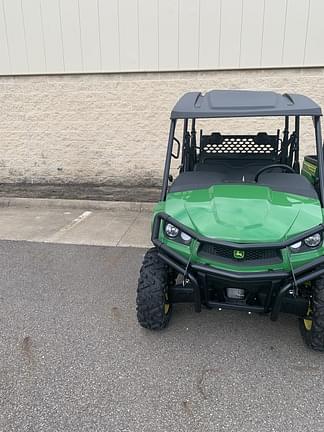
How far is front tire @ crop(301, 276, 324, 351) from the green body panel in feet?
0.77

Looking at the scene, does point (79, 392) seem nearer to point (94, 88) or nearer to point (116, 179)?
point (116, 179)

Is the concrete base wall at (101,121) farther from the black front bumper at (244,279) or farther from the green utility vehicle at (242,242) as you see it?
the black front bumper at (244,279)

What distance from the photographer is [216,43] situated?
5809 millimetres

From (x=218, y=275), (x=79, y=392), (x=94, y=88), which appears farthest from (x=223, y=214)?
(x=94, y=88)

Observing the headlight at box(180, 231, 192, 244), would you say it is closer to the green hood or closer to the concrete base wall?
the green hood

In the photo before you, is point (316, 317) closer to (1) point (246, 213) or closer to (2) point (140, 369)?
(1) point (246, 213)

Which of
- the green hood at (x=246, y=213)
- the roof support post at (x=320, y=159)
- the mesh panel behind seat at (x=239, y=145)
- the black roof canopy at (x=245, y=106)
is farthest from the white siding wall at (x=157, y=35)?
the green hood at (x=246, y=213)

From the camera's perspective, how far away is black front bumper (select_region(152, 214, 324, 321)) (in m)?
2.23

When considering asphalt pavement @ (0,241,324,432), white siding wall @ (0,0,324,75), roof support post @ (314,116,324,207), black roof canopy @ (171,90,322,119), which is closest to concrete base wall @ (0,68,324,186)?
white siding wall @ (0,0,324,75)

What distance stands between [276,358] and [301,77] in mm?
4904

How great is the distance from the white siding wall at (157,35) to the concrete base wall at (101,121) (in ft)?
0.76

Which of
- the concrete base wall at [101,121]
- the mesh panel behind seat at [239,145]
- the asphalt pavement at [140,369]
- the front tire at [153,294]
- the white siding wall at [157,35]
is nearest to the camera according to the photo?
the asphalt pavement at [140,369]

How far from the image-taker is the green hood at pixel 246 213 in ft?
7.51

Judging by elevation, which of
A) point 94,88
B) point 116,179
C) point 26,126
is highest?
point 94,88
